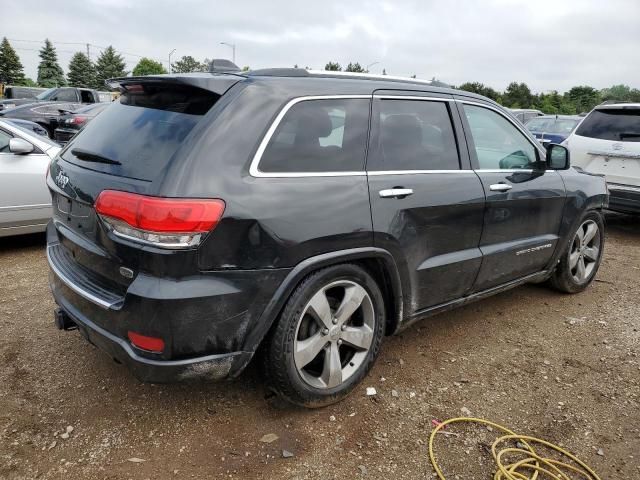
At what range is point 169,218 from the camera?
221 centimetres

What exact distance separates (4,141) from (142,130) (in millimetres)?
3838

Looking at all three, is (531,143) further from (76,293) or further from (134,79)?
(76,293)

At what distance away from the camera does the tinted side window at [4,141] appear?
5473 millimetres

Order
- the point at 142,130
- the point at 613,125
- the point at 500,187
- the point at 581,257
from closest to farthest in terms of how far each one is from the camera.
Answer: the point at 142,130
the point at 500,187
the point at 581,257
the point at 613,125

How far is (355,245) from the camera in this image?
8.96 ft

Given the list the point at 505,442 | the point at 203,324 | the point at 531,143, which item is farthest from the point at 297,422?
the point at 531,143

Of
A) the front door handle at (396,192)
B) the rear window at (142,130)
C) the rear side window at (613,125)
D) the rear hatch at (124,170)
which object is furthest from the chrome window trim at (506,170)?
→ the rear side window at (613,125)

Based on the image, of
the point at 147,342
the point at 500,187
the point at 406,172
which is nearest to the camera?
the point at 147,342

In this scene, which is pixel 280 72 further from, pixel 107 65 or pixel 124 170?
pixel 107 65


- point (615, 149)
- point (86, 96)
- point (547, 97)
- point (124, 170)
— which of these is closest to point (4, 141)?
point (124, 170)

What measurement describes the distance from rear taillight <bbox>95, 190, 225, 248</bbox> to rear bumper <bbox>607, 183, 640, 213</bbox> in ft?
20.7

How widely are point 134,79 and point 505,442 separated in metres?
2.77

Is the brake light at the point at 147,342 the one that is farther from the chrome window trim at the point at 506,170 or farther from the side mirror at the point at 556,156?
the side mirror at the point at 556,156

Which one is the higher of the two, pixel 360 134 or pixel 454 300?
pixel 360 134
